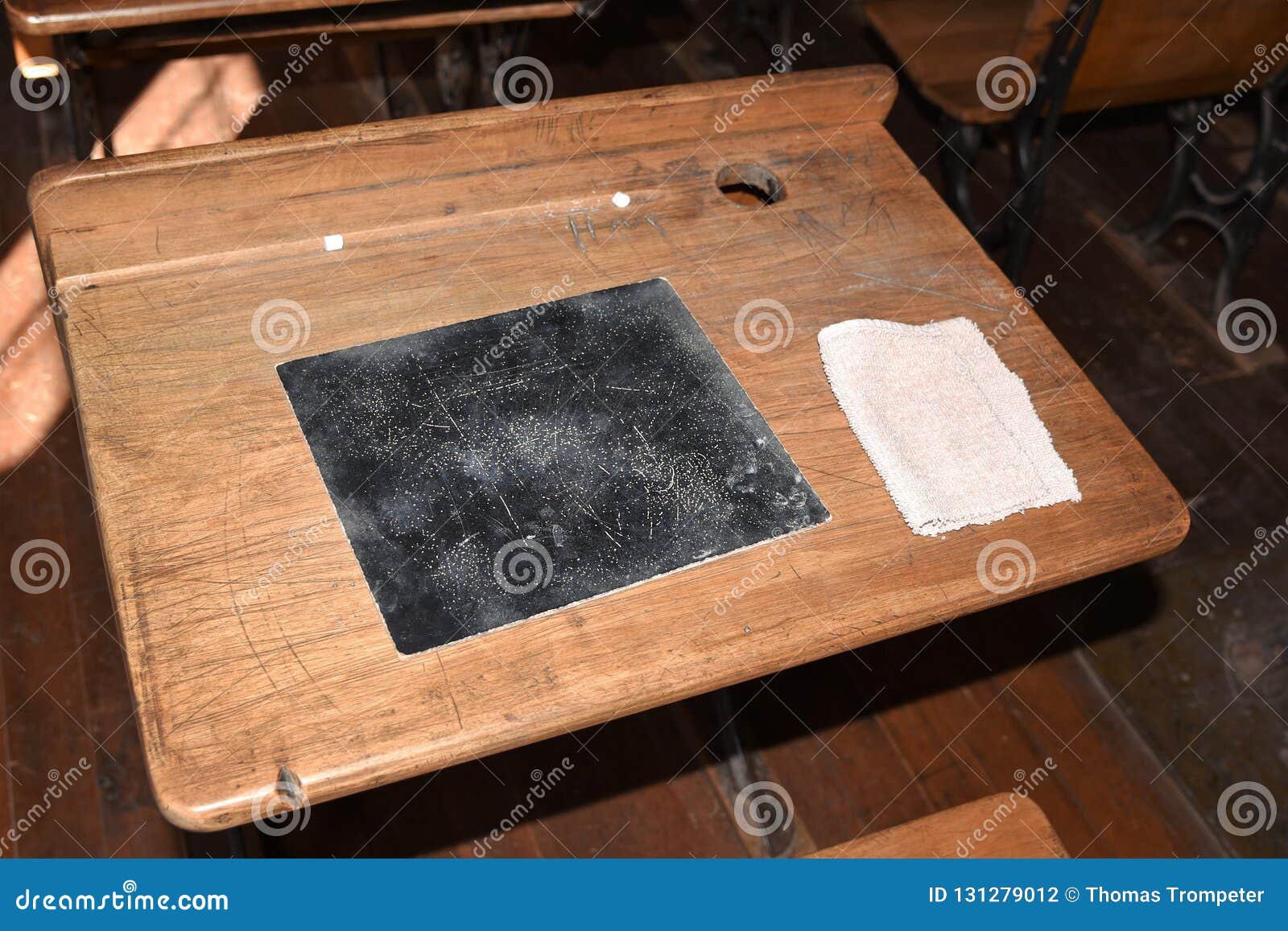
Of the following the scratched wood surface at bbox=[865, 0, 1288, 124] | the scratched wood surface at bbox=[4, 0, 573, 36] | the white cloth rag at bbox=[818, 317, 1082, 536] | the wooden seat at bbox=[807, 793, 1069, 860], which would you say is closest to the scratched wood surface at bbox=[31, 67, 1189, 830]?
the white cloth rag at bbox=[818, 317, 1082, 536]

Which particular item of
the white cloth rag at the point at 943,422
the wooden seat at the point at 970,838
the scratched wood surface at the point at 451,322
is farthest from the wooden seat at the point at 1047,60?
the wooden seat at the point at 970,838

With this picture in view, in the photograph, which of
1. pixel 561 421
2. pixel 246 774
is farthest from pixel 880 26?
pixel 246 774

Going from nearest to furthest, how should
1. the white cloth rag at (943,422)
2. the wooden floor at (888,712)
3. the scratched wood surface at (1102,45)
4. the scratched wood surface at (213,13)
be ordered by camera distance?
the white cloth rag at (943,422) < the scratched wood surface at (213,13) < the wooden floor at (888,712) < the scratched wood surface at (1102,45)

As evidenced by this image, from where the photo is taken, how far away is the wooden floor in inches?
83.8

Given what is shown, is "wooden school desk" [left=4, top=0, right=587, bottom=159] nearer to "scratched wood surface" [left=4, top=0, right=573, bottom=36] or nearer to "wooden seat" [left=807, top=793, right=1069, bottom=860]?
"scratched wood surface" [left=4, top=0, right=573, bottom=36]

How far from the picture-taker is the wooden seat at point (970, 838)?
1475 millimetres

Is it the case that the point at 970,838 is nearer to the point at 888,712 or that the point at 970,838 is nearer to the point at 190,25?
the point at 888,712

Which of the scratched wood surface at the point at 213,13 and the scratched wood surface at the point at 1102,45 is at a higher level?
the scratched wood surface at the point at 1102,45

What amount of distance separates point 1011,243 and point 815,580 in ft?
6.60

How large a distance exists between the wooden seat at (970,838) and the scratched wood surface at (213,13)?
1.74 m

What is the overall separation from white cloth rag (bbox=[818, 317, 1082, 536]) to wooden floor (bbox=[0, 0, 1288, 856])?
966 millimetres

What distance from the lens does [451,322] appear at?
147 centimetres

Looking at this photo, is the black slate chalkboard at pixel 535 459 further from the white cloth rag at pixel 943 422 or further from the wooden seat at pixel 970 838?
the wooden seat at pixel 970 838

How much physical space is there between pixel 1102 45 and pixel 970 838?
6.23ft
